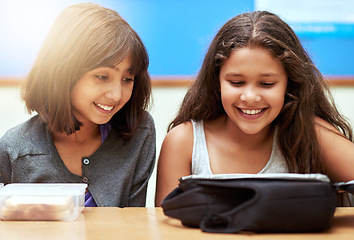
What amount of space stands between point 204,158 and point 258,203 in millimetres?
594

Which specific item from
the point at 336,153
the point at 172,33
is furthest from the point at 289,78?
the point at 172,33

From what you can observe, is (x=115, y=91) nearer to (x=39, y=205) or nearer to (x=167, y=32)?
(x=39, y=205)

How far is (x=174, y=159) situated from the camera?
1.25 meters

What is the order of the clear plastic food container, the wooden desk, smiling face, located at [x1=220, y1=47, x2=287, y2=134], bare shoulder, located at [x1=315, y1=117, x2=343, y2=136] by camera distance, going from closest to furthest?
the wooden desk, the clear plastic food container, smiling face, located at [x1=220, y1=47, x2=287, y2=134], bare shoulder, located at [x1=315, y1=117, x2=343, y2=136]

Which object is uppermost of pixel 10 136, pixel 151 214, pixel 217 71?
pixel 217 71

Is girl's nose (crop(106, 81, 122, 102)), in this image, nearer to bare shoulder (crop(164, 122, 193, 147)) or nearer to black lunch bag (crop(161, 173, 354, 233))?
bare shoulder (crop(164, 122, 193, 147))

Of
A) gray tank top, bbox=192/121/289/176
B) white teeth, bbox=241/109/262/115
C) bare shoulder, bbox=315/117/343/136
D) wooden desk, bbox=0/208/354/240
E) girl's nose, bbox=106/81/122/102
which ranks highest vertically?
girl's nose, bbox=106/81/122/102

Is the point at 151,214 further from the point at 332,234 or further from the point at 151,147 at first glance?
the point at 151,147

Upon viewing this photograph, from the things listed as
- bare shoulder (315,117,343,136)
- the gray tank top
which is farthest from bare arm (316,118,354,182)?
the gray tank top

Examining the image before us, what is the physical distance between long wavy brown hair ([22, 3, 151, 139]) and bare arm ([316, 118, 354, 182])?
541mm

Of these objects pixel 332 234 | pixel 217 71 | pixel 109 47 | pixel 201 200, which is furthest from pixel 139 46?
pixel 332 234

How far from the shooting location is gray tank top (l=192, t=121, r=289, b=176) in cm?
124

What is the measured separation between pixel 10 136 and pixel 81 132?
7.9 inches

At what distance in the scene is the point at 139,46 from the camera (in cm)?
118
